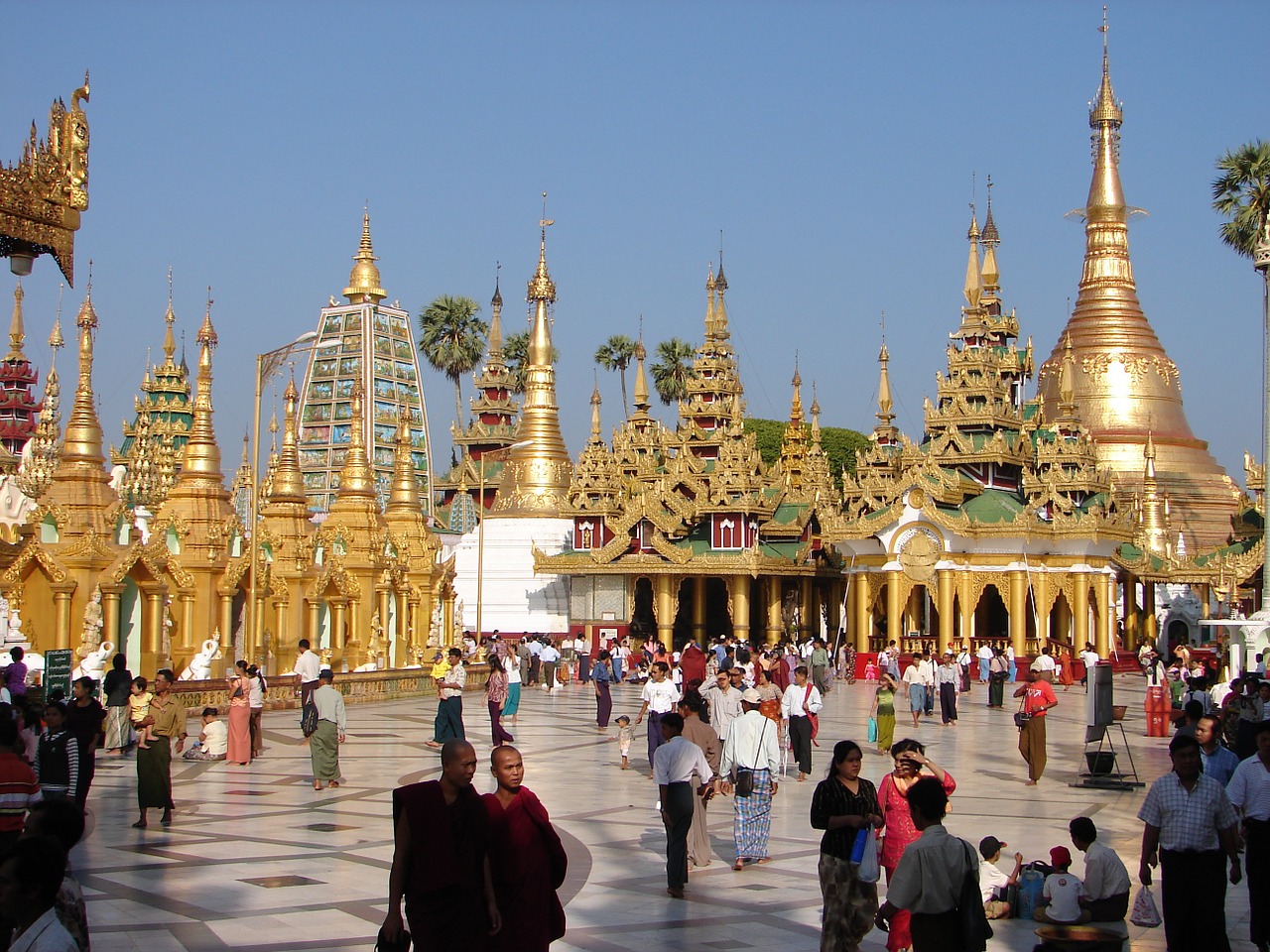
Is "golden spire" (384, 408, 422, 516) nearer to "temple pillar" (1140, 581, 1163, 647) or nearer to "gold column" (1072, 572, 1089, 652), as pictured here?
"gold column" (1072, 572, 1089, 652)

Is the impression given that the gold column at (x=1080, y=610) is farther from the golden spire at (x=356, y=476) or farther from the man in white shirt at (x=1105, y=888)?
the man in white shirt at (x=1105, y=888)

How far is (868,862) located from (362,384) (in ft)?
192

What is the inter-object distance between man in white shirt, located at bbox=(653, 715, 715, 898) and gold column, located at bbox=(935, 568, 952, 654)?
104 feet

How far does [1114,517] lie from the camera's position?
4472 cm

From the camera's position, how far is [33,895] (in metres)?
5.62

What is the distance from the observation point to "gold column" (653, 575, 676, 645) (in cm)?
4903

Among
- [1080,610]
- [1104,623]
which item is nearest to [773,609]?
[1080,610]

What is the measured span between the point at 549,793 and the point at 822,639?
3304 cm

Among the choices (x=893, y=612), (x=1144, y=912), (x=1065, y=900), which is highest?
(x=893, y=612)

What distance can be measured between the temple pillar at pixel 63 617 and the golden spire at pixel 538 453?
96.3 feet

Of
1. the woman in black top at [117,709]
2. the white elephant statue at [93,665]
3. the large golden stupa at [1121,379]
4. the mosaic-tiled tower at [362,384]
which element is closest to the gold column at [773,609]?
the large golden stupa at [1121,379]

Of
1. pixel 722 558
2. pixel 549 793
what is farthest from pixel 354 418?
pixel 549 793

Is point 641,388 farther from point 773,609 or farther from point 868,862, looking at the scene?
point 868,862

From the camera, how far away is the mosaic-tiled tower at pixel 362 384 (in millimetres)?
67000
